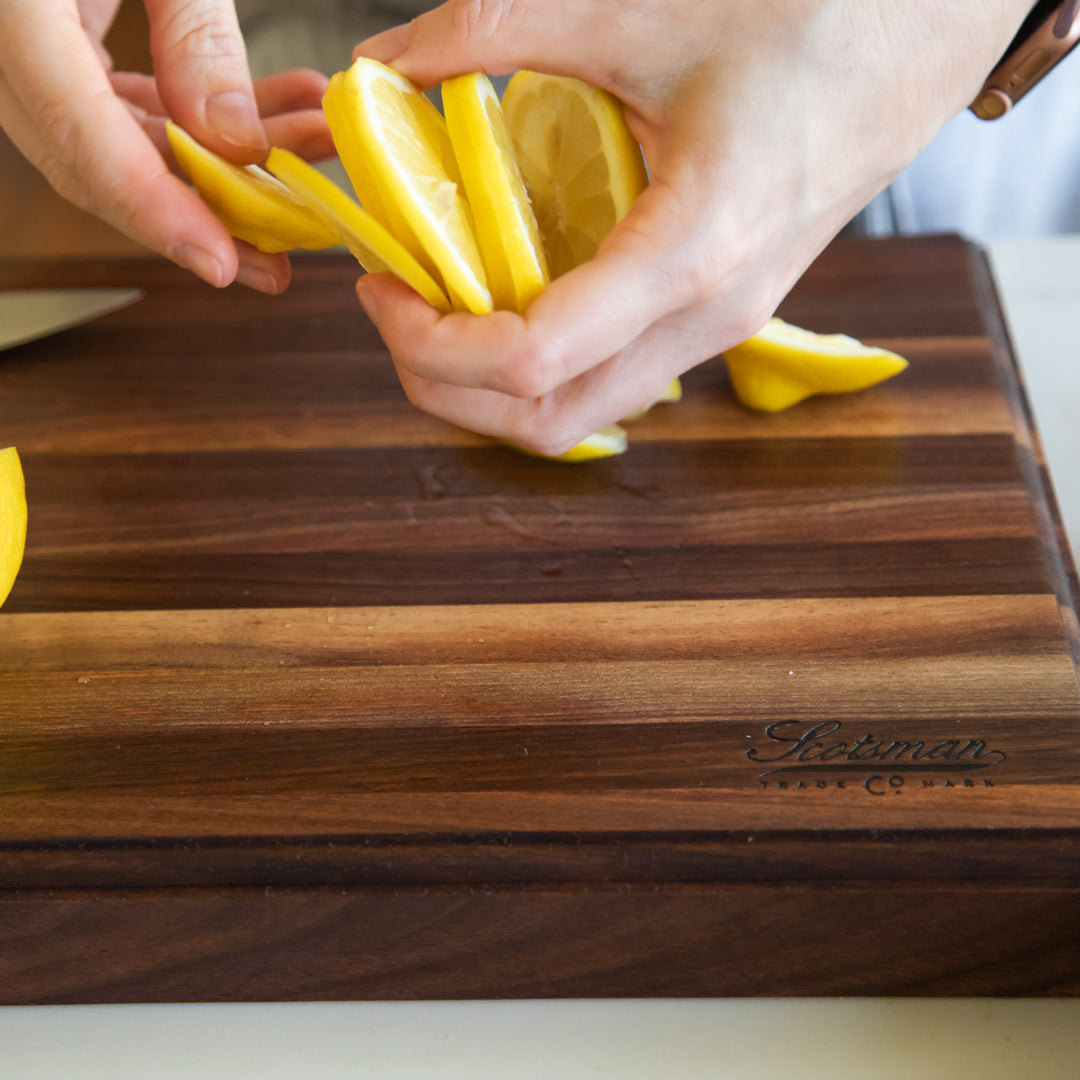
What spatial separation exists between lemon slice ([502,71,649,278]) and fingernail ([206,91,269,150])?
8.1 inches

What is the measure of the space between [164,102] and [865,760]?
772 millimetres

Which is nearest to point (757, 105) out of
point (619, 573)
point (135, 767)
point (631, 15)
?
point (631, 15)

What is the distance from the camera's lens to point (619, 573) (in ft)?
3.01

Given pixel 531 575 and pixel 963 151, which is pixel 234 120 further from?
pixel 963 151

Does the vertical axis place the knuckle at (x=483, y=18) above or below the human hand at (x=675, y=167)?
above

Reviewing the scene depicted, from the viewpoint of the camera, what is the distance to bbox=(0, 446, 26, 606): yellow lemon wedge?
31.9 inches

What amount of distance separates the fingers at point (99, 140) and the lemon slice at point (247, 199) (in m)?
0.02

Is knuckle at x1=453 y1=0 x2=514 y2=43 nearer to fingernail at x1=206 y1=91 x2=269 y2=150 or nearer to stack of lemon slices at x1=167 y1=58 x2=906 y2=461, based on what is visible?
stack of lemon slices at x1=167 y1=58 x2=906 y2=461

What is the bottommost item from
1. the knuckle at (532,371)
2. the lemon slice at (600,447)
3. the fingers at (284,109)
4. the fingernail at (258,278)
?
the lemon slice at (600,447)

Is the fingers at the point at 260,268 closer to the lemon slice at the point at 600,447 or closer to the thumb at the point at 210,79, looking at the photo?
the thumb at the point at 210,79

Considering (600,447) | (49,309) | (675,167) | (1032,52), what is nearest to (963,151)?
(1032,52)

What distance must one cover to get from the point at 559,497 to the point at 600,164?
312 millimetres

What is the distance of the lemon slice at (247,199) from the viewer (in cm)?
83

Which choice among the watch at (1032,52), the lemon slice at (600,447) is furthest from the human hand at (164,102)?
the watch at (1032,52)
